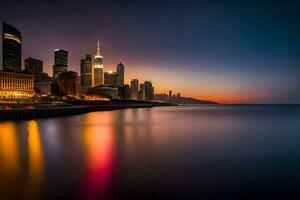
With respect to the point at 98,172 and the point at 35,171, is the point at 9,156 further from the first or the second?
the point at 98,172

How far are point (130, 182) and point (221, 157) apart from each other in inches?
469

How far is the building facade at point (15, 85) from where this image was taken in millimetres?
165000

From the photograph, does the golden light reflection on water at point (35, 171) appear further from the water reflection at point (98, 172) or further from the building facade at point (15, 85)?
the building facade at point (15, 85)

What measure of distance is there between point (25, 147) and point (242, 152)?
80.2 ft

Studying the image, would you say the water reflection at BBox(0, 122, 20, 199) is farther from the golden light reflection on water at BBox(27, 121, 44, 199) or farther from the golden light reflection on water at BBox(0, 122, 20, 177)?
the golden light reflection on water at BBox(27, 121, 44, 199)

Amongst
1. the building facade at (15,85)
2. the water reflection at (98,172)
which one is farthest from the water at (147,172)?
the building facade at (15,85)

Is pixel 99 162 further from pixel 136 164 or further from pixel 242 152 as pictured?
pixel 242 152

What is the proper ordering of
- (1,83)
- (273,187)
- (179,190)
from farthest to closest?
(1,83) → (273,187) → (179,190)

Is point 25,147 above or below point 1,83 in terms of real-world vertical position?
below

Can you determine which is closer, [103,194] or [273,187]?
[103,194]

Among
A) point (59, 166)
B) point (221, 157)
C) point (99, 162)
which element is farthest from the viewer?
point (221, 157)

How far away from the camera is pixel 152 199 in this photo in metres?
14.1

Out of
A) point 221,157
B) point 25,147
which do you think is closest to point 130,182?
point 221,157

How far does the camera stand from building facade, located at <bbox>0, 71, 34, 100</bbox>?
165 meters
